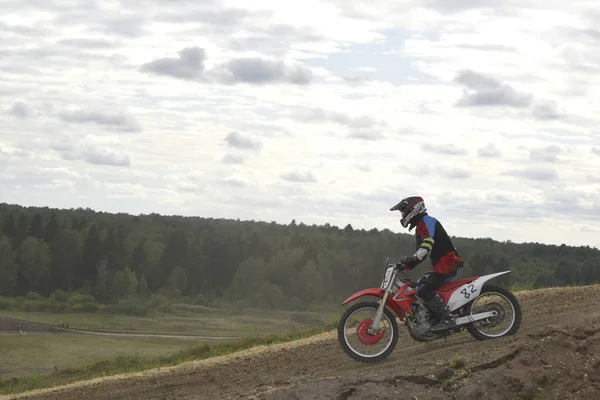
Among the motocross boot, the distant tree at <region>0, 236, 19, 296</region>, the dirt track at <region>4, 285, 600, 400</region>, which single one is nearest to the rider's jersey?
the motocross boot

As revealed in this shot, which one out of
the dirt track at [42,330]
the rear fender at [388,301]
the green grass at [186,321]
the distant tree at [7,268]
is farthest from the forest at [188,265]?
the rear fender at [388,301]

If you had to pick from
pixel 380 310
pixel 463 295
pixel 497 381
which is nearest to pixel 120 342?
pixel 380 310

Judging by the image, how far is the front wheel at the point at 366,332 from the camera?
47.5 feet

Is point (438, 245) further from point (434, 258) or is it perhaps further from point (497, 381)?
point (497, 381)

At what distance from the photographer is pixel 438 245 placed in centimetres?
1458

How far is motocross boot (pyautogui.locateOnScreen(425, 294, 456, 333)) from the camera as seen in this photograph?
47.9ft

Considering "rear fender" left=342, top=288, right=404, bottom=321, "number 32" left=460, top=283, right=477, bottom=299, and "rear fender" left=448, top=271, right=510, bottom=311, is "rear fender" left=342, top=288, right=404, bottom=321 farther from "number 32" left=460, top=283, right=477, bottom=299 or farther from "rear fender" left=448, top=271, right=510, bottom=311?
"number 32" left=460, top=283, right=477, bottom=299

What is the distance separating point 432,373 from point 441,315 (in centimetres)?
269

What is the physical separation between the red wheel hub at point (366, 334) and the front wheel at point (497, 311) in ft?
5.00

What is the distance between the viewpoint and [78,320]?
12075 cm

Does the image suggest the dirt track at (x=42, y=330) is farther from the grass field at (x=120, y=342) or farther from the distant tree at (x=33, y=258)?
the distant tree at (x=33, y=258)

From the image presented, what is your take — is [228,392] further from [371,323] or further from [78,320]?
[78,320]

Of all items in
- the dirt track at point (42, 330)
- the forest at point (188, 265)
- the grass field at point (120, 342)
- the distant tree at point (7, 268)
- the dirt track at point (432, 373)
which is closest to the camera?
Result: the dirt track at point (432, 373)

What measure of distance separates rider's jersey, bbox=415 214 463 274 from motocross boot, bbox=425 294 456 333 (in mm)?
497
